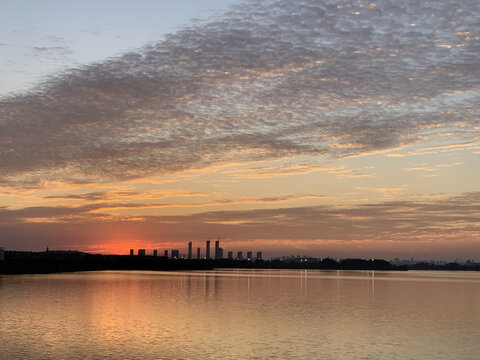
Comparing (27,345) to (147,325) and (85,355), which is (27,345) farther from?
(147,325)

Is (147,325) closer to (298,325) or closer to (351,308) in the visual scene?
(298,325)

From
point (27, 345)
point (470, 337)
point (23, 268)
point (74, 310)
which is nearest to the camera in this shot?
point (27, 345)

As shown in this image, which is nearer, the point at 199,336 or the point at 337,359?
→ the point at 337,359

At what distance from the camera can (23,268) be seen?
655ft

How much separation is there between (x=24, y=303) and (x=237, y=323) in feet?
94.5

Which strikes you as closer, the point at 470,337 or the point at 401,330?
the point at 470,337

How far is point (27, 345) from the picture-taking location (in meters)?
36.9

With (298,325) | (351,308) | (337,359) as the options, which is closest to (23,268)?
(351,308)

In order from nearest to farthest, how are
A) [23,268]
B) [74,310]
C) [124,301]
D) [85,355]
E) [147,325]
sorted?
[85,355], [147,325], [74,310], [124,301], [23,268]

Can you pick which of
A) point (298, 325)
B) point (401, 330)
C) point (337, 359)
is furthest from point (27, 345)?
point (401, 330)

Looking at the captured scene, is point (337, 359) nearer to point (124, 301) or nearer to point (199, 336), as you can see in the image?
point (199, 336)

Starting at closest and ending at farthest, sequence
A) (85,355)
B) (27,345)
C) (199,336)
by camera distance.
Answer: (85,355) < (27,345) < (199,336)

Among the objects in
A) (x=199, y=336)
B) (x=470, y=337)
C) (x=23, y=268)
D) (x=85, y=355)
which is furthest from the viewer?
(x=23, y=268)

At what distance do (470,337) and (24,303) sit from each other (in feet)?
156
